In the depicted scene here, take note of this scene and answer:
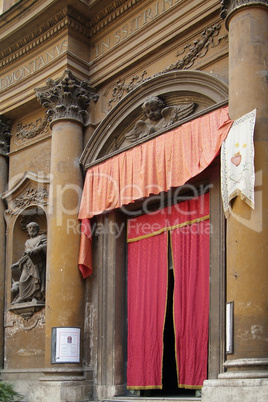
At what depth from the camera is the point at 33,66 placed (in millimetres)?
15000

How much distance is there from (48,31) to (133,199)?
4926 mm

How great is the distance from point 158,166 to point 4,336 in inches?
233

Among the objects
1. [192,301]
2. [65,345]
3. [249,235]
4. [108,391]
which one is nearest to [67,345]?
[65,345]

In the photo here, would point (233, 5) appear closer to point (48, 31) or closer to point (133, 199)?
point (133, 199)

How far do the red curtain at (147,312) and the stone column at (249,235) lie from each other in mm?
2451

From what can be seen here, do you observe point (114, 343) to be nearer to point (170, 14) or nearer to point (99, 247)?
point (99, 247)

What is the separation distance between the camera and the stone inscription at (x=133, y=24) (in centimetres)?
1253

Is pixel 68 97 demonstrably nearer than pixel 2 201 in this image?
Yes

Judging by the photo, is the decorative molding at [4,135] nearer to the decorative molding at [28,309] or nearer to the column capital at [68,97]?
the column capital at [68,97]

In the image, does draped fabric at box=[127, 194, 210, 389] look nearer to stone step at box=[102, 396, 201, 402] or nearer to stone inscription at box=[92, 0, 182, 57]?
stone step at box=[102, 396, 201, 402]

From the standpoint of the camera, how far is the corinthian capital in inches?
392

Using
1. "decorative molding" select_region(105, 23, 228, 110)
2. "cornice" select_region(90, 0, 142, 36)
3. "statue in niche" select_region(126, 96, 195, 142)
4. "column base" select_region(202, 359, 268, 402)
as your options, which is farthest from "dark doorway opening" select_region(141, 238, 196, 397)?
"cornice" select_region(90, 0, 142, 36)

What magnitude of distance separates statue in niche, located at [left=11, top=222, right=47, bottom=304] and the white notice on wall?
1.54 meters

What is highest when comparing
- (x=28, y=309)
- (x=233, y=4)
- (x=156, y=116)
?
(x=233, y=4)
